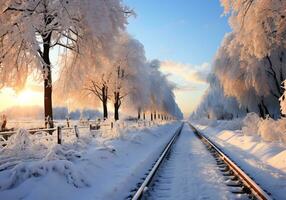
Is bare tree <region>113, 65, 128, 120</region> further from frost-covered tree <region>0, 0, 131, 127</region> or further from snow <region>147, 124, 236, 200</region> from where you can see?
snow <region>147, 124, 236, 200</region>

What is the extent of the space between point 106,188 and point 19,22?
24.3ft

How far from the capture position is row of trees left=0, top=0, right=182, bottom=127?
13.6 meters

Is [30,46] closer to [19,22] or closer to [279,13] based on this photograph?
[19,22]

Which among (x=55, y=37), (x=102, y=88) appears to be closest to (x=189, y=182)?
(x=55, y=37)

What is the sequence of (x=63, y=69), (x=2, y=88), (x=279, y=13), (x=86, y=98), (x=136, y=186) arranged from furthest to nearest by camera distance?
(x=86, y=98)
(x=63, y=69)
(x=2, y=88)
(x=279, y=13)
(x=136, y=186)

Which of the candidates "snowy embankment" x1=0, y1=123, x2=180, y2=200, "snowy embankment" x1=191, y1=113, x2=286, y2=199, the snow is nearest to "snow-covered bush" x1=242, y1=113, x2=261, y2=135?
"snowy embankment" x1=191, y1=113, x2=286, y2=199

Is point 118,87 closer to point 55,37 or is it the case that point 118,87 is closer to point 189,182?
point 55,37

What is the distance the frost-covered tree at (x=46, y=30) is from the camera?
44.2 ft

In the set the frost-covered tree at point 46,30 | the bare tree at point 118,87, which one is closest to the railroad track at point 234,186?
the frost-covered tree at point 46,30

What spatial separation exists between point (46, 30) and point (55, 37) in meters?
1.91

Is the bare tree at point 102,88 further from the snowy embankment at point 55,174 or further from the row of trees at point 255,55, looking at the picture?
the snowy embankment at point 55,174

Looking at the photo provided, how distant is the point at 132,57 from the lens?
4300cm

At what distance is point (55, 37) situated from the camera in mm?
18734

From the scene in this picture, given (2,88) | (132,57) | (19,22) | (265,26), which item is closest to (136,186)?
(19,22)
